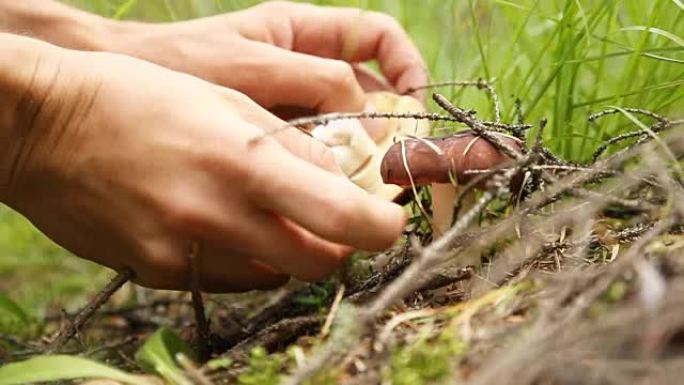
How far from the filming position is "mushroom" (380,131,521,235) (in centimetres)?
125

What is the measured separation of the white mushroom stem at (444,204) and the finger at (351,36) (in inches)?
31.4

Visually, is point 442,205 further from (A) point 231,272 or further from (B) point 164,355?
(B) point 164,355

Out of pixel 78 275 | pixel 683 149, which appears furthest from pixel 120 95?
pixel 78 275

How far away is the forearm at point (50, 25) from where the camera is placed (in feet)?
6.59

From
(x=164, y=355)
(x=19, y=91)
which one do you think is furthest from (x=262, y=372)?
(x=19, y=91)

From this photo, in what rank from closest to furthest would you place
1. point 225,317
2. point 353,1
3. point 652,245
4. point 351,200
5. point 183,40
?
1. point 652,245
2. point 351,200
3. point 225,317
4. point 183,40
5. point 353,1

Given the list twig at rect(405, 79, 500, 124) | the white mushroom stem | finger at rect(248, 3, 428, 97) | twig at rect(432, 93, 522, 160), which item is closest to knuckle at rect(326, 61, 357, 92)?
twig at rect(405, 79, 500, 124)

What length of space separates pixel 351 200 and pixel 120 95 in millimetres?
370

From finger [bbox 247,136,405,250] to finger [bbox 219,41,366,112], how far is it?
0.68m

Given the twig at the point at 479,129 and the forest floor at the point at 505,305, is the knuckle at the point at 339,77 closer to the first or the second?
the forest floor at the point at 505,305

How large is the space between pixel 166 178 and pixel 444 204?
455 mm

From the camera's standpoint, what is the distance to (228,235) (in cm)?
125

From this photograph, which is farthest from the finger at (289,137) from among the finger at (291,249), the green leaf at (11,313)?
the green leaf at (11,313)

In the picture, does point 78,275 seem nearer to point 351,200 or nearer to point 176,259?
point 176,259
